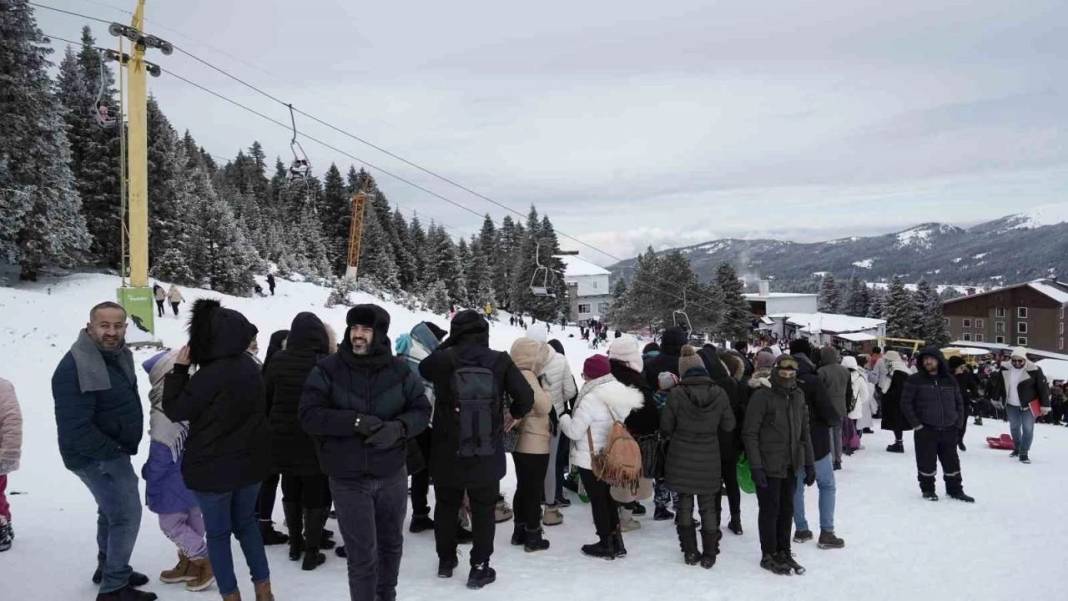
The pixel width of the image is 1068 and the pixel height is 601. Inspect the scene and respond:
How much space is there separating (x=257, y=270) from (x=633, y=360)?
36800 millimetres

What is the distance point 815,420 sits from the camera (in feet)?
20.1

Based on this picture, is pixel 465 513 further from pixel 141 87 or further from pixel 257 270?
pixel 257 270

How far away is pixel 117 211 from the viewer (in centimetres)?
2852

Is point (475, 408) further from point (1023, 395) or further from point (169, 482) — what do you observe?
point (1023, 395)

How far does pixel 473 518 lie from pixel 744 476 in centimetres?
303

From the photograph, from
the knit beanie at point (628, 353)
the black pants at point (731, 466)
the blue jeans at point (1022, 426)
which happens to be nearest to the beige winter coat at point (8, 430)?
the knit beanie at point (628, 353)

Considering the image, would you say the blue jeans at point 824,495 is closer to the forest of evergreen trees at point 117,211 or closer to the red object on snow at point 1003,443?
the red object on snow at point 1003,443

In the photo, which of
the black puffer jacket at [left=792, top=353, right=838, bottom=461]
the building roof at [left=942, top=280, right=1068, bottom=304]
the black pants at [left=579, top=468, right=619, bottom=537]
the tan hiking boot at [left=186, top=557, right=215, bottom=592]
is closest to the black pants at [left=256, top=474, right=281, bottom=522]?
the tan hiking boot at [left=186, top=557, right=215, bottom=592]

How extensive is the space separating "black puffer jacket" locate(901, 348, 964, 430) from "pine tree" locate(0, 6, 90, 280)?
87.3ft

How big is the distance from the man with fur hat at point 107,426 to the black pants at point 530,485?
113 inches

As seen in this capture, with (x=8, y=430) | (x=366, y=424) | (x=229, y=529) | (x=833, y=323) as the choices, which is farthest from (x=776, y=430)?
(x=833, y=323)

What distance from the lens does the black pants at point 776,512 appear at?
5.36m

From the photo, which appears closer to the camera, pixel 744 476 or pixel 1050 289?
pixel 744 476

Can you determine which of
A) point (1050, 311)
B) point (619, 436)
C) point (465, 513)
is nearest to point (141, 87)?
point (465, 513)
